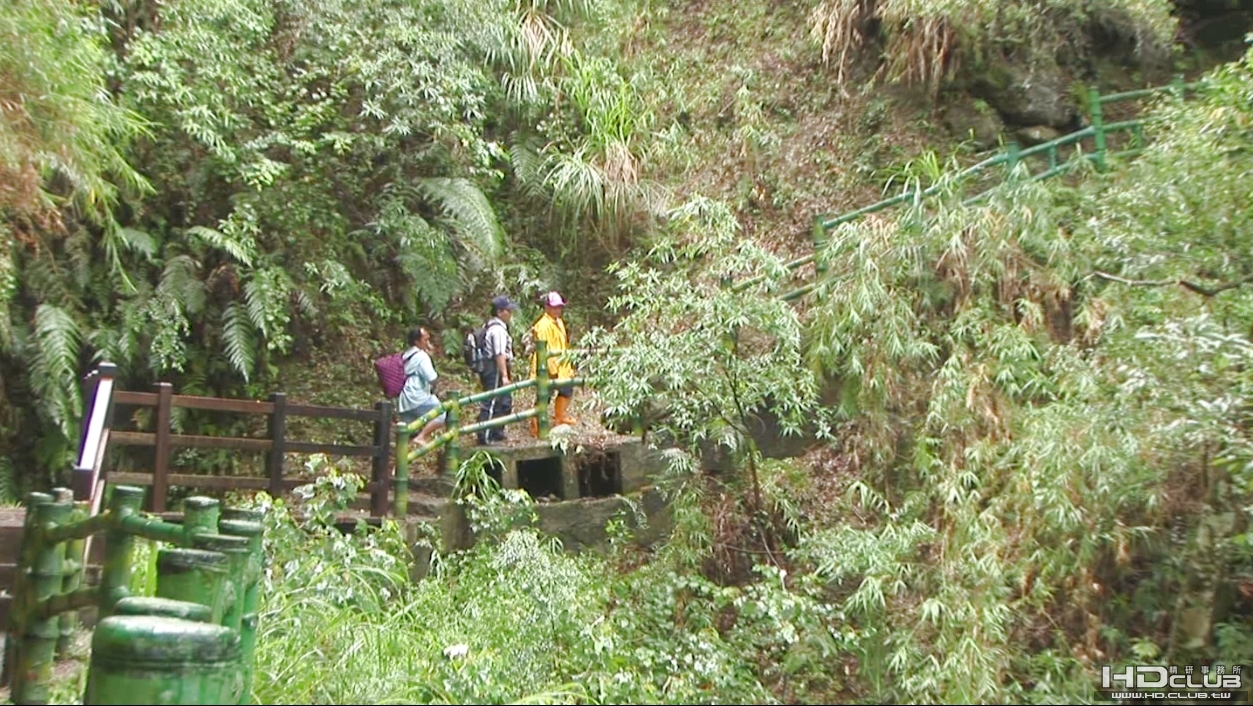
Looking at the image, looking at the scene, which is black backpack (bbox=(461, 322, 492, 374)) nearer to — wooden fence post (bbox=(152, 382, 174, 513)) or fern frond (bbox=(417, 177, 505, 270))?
fern frond (bbox=(417, 177, 505, 270))

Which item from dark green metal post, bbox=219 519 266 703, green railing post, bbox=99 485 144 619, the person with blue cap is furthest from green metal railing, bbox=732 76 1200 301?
green railing post, bbox=99 485 144 619

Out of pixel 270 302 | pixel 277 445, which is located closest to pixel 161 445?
pixel 277 445

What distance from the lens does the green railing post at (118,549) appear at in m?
4.28

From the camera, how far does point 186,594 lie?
157 inches

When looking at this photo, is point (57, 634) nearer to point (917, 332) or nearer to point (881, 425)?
point (881, 425)

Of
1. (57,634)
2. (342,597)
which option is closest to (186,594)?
(57,634)

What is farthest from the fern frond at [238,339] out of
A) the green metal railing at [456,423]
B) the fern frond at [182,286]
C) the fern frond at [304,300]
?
the green metal railing at [456,423]

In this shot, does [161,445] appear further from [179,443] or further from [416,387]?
[416,387]

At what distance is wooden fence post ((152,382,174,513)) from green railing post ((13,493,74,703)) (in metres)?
3.05

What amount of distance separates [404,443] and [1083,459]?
16.6 ft

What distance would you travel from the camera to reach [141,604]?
3691mm

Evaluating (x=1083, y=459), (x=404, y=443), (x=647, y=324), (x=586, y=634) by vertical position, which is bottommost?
(x=586, y=634)

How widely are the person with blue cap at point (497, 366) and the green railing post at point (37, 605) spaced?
19.0 feet

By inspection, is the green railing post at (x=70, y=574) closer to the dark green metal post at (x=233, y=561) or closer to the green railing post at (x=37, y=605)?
the green railing post at (x=37, y=605)
